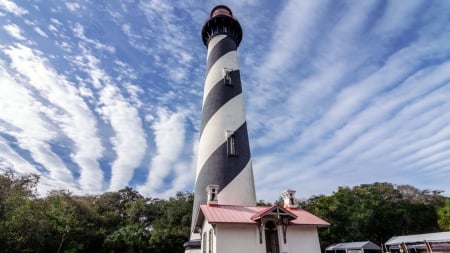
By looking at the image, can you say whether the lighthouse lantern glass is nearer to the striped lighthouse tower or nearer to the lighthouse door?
the striped lighthouse tower

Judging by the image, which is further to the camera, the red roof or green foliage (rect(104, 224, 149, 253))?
green foliage (rect(104, 224, 149, 253))

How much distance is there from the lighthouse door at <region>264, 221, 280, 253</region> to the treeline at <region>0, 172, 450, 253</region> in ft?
45.6

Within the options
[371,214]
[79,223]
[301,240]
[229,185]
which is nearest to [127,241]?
[79,223]

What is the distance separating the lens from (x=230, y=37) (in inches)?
634

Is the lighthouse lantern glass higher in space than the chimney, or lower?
higher

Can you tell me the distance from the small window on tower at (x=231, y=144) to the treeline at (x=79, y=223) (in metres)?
12.4

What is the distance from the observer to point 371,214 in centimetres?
2530

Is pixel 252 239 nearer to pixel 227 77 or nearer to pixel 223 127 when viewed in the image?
pixel 223 127

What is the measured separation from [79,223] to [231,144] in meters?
17.6

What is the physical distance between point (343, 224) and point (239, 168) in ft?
63.3

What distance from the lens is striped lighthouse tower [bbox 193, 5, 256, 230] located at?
11508mm

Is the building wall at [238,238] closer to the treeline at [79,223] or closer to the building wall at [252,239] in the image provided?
the building wall at [252,239]

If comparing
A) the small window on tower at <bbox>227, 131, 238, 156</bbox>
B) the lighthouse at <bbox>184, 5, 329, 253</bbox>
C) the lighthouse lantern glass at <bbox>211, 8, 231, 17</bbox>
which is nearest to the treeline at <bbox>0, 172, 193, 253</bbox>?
the lighthouse at <bbox>184, 5, 329, 253</bbox>

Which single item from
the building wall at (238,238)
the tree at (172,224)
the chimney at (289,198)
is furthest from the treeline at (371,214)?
the building wall at (238,238)
